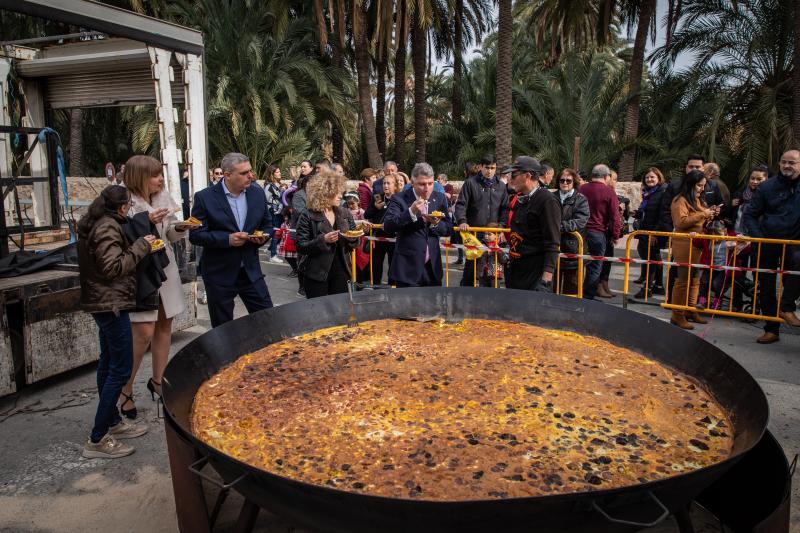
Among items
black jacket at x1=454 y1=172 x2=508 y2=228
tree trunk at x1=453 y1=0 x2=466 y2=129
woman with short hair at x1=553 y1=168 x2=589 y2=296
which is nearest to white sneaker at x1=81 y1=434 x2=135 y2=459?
woman with short hair at x1=553 y1=168 x2=589 y2=296

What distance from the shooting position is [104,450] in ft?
13.1

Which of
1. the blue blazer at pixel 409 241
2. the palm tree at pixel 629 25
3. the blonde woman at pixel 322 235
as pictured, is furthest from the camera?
the palm tree at pixel 629 25

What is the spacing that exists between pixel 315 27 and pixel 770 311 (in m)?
20.2

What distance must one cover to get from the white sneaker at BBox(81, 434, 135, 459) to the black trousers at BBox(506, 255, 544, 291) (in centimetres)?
360

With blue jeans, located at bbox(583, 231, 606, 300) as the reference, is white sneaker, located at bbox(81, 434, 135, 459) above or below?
below

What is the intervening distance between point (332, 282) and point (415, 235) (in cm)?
97

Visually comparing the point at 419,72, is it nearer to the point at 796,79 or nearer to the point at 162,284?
the point at 796,79

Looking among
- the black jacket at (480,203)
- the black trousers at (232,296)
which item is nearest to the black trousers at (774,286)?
the black jacket at (480,203)

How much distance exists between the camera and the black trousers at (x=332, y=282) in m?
5.35

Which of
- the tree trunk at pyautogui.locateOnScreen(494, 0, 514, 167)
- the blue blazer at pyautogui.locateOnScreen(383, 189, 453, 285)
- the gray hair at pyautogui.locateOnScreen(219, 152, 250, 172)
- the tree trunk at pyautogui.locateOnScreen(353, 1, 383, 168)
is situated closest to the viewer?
the gray hair at pyautogui.locateOnScreen(219, 152, 250, 172)

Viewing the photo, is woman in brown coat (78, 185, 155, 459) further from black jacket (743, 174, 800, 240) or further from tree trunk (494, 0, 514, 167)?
tree trunk (494, 0, 514, 167)

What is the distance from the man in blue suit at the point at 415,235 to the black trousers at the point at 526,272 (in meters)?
0.73

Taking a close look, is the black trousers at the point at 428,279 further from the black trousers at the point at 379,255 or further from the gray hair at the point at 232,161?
the black trousers at the point at 379,255

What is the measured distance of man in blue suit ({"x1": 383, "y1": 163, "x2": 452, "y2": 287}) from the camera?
18.5 ft
